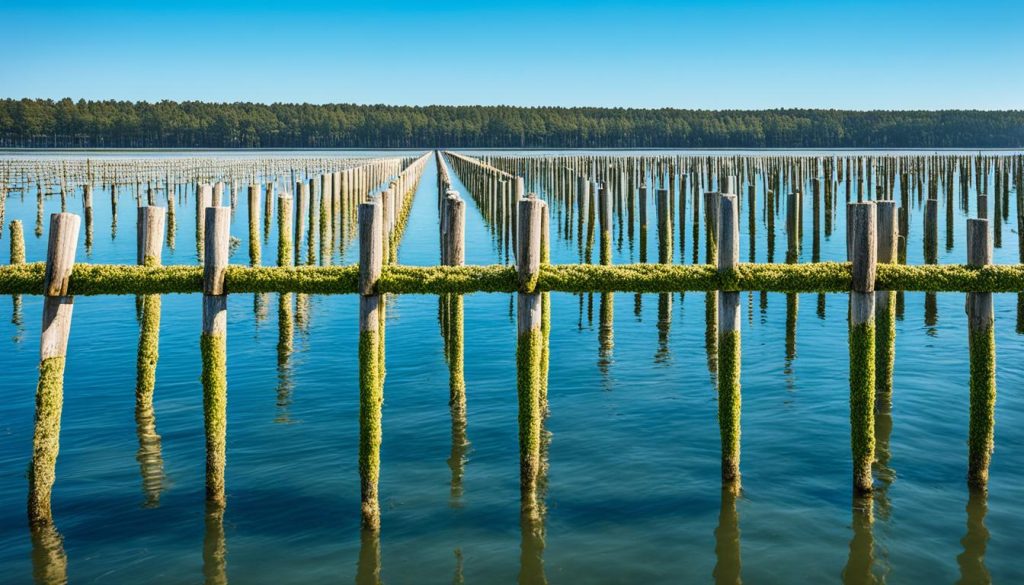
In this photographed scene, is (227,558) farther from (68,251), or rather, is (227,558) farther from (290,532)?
(68,251)

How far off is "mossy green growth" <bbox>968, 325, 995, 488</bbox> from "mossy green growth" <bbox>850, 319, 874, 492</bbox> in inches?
32.0

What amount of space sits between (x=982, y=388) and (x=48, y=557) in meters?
7.38

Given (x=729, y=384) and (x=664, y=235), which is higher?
(x=664, y=235)

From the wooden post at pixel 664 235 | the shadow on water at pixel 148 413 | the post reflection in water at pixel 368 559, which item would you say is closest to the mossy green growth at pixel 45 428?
the shadow on water at pixel 148 413

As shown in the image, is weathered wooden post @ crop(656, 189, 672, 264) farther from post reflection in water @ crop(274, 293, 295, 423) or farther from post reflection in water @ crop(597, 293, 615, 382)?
post reflection in water @ crop(274, 293, 295, 423)

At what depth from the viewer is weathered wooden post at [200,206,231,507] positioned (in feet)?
25.0

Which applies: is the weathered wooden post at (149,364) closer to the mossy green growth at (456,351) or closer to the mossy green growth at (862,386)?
the mossy green growth at (456,351)

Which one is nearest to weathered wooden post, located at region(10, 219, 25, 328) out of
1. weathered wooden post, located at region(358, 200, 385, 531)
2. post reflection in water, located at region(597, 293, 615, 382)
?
post reflection in water, located at region(597, 293, 615, 382)

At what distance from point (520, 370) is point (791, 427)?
14.1 ft

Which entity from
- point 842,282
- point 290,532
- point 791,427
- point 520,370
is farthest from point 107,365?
point 842,282

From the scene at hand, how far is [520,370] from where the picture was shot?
7.83 meters

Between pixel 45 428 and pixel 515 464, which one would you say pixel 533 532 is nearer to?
pixel 515 464

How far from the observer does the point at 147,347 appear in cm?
1033

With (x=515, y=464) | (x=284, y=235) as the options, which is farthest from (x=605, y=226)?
(x=515, y=464)
